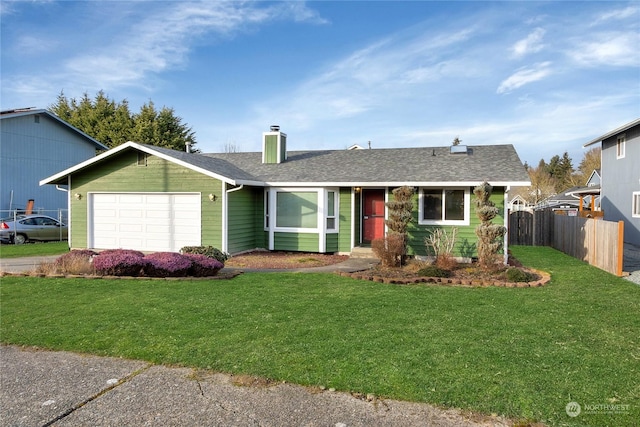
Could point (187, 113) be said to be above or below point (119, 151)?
above

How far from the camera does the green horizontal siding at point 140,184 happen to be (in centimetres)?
1391

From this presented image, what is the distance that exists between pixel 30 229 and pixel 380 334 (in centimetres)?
1888

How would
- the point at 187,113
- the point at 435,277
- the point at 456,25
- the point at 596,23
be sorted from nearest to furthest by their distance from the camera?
1. the point at 435,277
2. the point at 596,23
3. the point at 456,25
4. the point at 187,113

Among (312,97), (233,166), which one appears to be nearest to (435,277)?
(233,166)

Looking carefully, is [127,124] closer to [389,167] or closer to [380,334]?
[389,167]

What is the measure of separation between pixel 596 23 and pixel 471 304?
9364 mm

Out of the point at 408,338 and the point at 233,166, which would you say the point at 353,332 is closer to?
the point at 408,338

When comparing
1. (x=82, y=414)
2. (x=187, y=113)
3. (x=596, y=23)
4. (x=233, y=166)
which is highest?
(x=187, y=113)

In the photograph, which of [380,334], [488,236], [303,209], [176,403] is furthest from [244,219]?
[176,403]

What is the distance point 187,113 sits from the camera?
3581 cm

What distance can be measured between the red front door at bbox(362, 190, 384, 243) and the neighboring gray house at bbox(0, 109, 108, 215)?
1840 centimetres

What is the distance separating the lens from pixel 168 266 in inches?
390

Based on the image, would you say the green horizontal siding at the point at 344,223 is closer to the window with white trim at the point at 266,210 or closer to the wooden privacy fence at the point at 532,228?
the window with white trim at the point at 266,210

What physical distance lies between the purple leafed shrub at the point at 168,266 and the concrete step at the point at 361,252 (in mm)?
5601
